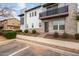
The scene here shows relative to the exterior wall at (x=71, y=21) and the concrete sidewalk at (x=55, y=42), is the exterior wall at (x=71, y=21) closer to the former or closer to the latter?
the exterior wall at (x=71, y=21)

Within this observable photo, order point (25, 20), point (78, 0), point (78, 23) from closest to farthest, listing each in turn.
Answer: point (78, 23), point (78, 0), point (25, 20)

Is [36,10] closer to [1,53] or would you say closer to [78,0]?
[78,0]

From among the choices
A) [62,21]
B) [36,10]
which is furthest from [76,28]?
[36,10]

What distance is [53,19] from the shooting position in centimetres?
436

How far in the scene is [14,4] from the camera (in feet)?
13.3

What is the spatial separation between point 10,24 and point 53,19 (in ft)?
4.23

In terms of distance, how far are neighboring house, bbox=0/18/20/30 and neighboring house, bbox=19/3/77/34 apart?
0.61 feet

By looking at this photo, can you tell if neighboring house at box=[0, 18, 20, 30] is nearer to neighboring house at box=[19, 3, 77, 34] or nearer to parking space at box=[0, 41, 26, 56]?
neighboring house at box=[19, 3, 77, 34]

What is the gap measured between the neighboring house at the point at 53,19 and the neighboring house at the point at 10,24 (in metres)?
0.19

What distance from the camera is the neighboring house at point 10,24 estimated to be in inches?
160

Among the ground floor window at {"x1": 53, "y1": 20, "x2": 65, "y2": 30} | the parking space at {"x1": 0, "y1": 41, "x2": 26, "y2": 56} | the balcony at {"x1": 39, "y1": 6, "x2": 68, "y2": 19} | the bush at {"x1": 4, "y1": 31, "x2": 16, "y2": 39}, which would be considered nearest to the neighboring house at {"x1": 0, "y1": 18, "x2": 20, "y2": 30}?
the bush at {"x1": 4, "y1": 31, "x2": 16, "y2": 39}

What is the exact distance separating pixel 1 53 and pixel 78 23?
219 centimetres

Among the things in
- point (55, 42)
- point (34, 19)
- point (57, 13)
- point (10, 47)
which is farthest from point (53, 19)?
point (10, 47)

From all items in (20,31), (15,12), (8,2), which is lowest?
(20,31)
